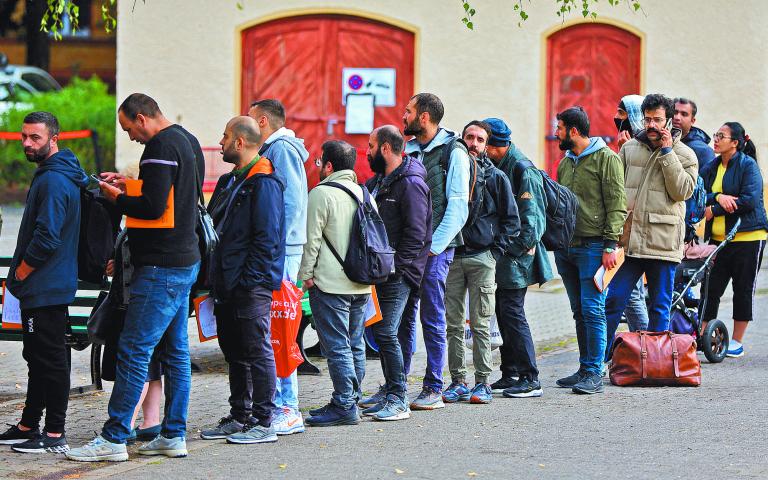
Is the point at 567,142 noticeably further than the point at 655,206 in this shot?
No

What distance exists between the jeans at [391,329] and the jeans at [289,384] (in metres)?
0.60

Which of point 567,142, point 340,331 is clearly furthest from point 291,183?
point 567,142

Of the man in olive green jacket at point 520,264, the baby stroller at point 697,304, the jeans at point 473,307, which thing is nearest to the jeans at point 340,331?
the jeans at point 473,307

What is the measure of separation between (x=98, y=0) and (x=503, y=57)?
20.9 metres

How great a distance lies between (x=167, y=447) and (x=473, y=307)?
240cm

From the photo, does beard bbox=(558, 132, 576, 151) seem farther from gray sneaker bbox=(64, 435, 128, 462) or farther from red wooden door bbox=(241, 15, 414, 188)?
red wooden door bbox=(241, 15, 414, 188)

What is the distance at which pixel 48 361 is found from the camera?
696 centimetres

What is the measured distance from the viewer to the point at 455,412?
8109mm

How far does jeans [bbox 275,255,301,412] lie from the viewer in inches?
293

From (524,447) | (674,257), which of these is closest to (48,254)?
(524,447)

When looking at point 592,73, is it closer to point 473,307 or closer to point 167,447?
A: point 473,307

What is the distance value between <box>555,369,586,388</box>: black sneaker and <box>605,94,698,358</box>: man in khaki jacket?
0.58 metres

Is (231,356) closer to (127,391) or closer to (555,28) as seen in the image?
(127,391)

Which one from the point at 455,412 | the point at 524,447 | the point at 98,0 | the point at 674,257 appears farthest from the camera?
the point at 98,0
